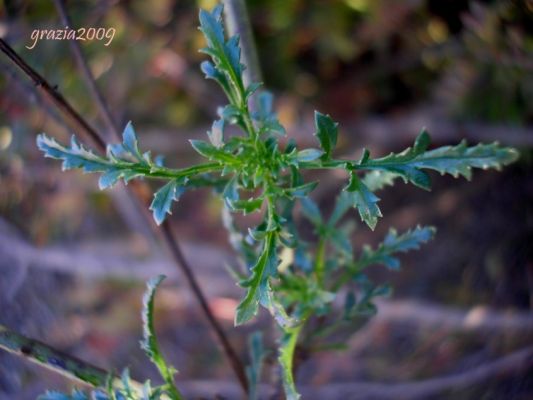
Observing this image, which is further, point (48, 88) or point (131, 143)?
point (48, 88)

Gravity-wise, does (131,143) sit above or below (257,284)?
above

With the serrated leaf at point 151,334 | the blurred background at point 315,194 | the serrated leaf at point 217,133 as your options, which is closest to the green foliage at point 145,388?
the serrated leaf at point 151,334

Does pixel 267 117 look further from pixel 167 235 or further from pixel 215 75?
pixel 167 235

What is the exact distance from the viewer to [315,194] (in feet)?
7.43

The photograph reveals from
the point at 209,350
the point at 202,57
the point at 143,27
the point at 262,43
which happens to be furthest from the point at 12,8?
the point at 209,350

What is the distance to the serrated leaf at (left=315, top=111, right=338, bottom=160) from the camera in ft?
2.54

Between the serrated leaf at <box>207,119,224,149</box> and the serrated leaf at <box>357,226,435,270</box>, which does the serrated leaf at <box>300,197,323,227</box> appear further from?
the serrated leaf at <box>207,119,224,149</box>

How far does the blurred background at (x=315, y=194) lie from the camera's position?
165cm

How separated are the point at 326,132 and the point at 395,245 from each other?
299mm

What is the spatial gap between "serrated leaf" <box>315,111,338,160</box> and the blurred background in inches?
32.4

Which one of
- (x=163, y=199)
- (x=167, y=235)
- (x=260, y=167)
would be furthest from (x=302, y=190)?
(x=167, y=235)

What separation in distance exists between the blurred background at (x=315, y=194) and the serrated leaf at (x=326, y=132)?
0.82 m

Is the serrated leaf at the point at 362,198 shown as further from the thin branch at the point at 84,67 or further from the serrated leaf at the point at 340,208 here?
the thin branch at the point at 84,67

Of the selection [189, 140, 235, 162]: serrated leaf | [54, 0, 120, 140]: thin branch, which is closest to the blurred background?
[54, 0, 120, 140]: thin branch
